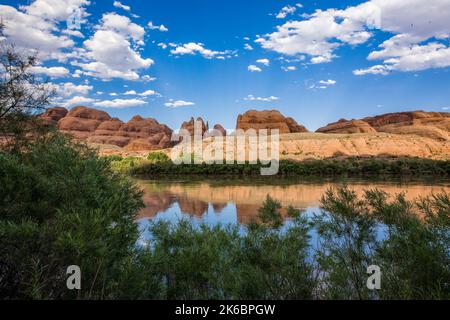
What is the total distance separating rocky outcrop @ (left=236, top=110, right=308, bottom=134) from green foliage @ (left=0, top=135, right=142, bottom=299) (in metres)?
134

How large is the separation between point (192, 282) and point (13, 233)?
3.64m

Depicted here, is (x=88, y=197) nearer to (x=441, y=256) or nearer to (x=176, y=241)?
(x=176, y=241)

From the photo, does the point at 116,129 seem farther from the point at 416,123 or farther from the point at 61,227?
the point at 61,227

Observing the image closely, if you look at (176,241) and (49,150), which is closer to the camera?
(49,150)

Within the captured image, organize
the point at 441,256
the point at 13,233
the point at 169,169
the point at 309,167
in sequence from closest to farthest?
the point at 13,233 < the point at 441,256 < the point at 309,167 < the point at 169,169

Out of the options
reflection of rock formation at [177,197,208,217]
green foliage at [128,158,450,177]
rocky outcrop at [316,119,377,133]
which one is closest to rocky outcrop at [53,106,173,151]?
rocky outcrop at [316,119,377,133]

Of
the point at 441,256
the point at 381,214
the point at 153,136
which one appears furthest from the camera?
the point at 153,136

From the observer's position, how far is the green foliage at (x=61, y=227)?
511 cm

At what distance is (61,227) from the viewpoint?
17.9 feet

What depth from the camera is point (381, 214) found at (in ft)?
29.6

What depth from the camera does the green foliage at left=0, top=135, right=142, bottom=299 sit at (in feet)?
16.8

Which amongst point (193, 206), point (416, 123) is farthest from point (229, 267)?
point (416, 123)

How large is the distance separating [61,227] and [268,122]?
468 feet
